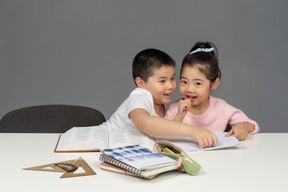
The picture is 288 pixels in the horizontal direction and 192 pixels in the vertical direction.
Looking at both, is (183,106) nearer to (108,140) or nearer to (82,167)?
(108,140)

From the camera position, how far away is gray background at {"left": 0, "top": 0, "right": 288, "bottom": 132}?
14.0ft

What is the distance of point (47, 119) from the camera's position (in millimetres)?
2828

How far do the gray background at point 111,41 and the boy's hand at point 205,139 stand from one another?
246 cm

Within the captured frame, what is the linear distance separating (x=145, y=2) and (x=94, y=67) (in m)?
0.81

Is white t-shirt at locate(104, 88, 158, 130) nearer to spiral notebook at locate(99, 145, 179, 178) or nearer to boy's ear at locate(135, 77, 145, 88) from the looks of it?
boy's ear at locate(135, 77, 145, 88)

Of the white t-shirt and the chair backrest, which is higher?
the white t-shirt

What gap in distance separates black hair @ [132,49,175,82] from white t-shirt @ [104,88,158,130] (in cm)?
13

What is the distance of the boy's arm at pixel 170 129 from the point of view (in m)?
1.88

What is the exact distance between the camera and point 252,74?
441cm

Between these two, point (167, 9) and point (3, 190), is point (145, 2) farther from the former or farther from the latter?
point (3, 190)

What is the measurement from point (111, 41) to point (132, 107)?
7.41 ft

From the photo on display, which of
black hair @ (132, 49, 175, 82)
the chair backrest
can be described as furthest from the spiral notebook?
the chair backrest

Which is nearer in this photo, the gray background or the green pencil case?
the green pencil case

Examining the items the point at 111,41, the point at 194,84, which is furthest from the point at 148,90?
the point at 111,41
